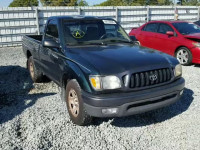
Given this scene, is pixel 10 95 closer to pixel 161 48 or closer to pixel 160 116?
pixel 160 116

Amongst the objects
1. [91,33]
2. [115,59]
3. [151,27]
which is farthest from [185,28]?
[115,59]

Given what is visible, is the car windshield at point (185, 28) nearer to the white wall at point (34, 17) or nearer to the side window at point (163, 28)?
the side window at point (163, 28)

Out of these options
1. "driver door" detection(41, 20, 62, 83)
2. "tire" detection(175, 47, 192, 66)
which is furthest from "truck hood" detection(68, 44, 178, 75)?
"tire" detection(175, 47, 192, 66)

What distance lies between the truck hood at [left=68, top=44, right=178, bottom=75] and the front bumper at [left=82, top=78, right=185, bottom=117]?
1.05 ft

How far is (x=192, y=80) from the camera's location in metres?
5.70

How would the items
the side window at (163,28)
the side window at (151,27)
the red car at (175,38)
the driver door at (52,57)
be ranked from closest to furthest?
the driver door at (52,57)
the red car at (175,38)
the side window at (163,28)
the side window at (151,27)

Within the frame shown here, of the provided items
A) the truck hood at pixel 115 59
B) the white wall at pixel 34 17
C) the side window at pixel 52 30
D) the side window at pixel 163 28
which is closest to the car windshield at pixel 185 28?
the side window at pixel 163 28

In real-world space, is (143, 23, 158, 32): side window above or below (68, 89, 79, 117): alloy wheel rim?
above

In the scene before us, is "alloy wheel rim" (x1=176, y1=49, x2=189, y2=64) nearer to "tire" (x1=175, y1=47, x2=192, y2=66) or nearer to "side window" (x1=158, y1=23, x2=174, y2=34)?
"tire" (x1=175, y1=47, x2=192, y2=66)

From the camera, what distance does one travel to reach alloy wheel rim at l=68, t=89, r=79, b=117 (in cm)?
328

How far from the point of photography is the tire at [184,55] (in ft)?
23.3

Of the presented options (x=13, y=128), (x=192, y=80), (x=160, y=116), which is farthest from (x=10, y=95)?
(x=192, y=80)

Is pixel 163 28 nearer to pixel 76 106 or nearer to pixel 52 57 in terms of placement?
pixel 52 57

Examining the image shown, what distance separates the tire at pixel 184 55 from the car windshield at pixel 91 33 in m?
3.46
